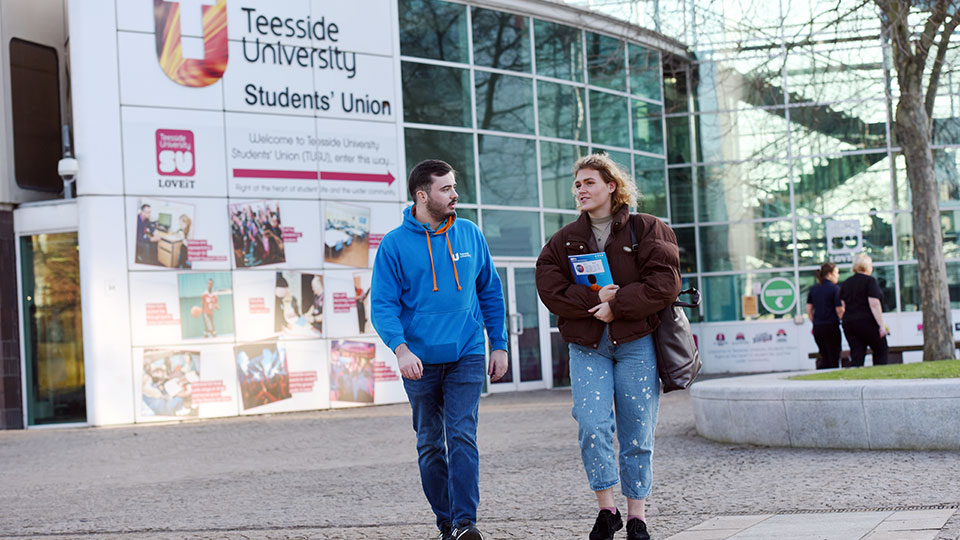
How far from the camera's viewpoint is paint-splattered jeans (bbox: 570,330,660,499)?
532cm

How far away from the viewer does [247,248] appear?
1698cm

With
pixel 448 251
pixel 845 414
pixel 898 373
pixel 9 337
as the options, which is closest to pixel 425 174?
pixel 448 251

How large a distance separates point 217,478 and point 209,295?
743 cm

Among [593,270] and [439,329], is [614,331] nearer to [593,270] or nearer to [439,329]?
[593,270]

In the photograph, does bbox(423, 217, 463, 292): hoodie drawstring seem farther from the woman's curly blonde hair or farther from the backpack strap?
the backpack strap

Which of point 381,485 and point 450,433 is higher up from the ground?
point 450,433

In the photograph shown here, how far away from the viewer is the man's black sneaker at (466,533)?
5148 mm

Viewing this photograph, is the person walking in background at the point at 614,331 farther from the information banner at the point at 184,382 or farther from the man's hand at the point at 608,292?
the information banner at the point at 184,382

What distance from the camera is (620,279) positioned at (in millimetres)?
5418

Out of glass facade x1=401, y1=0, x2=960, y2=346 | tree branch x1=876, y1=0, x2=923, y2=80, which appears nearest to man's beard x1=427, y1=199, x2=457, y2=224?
tree branch x1=876, y1=0, x2=923, y2=80

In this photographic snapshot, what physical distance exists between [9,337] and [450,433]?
12919 millimetres

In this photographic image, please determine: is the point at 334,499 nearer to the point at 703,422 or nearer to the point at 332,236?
the point at 703,422

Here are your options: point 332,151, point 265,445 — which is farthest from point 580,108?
point 265,445

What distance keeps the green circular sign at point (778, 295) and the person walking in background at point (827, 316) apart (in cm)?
1059
